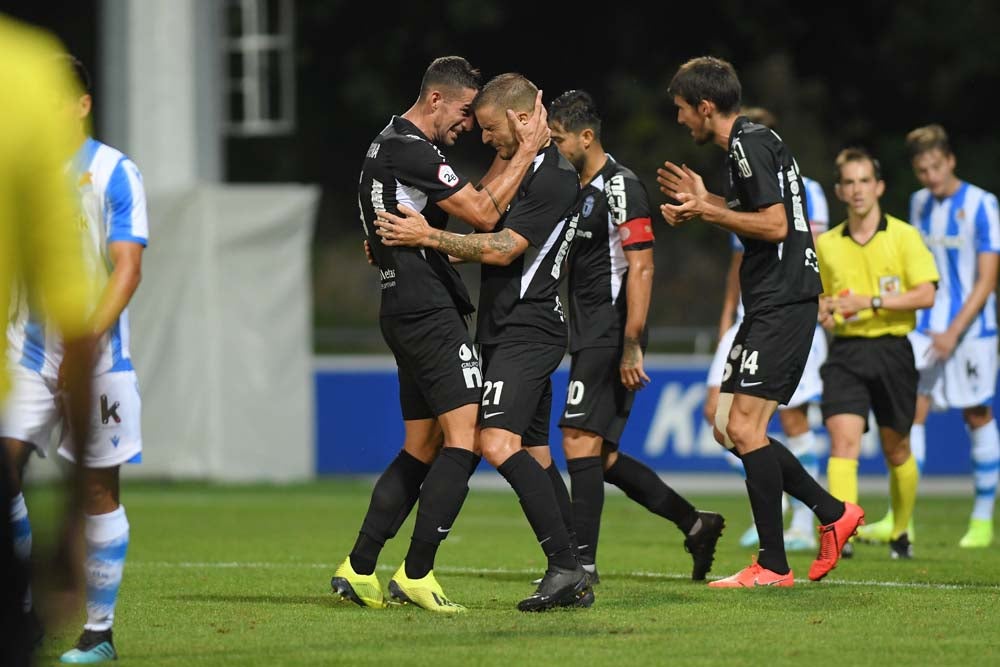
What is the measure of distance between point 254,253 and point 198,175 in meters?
1.71

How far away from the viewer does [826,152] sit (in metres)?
32.8

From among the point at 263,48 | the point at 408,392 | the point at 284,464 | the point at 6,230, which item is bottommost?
the point at 284,464

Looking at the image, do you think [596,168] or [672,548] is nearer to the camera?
[596,168]

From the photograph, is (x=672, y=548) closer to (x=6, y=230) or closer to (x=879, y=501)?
(x=879, y=501)

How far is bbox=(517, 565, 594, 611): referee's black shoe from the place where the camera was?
22.7 feet

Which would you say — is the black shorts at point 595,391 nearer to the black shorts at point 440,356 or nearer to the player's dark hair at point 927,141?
the black shorts at point 440,356

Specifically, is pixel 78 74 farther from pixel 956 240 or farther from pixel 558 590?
pixel 956 240

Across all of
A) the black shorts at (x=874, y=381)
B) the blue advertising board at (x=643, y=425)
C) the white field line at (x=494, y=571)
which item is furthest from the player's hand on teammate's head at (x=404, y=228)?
the blue advertising board at (x=643, y=425)

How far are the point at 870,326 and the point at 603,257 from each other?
2279 mm

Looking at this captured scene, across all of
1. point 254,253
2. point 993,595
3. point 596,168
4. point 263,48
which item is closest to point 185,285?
point 254,253

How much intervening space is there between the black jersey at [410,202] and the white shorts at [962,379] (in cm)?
487

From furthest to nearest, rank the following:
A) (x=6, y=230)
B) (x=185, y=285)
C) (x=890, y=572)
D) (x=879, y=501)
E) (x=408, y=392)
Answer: (x=185, y=285)
(x=879, y=501)
(x=890, y=572)
(x=408, y=392)
(x=6, y=230)

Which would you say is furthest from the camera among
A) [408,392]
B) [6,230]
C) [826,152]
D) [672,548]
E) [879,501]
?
[826,152]

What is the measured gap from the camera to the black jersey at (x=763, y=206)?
25.2ft
